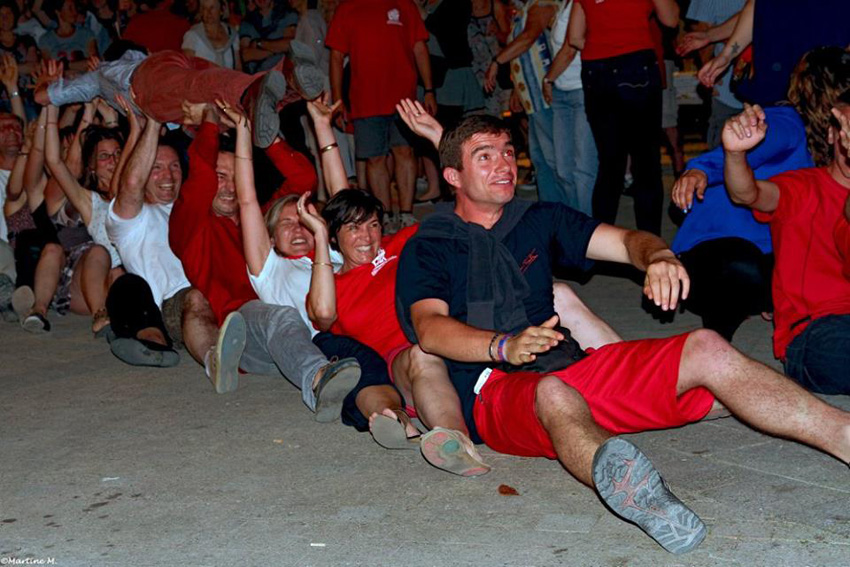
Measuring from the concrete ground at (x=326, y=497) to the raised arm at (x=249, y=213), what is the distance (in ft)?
2.06

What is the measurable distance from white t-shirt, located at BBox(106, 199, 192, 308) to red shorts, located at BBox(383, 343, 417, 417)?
176 centimetres

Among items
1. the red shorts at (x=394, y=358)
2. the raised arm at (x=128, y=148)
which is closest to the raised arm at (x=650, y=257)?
the red shorts at (x=394, y=358)

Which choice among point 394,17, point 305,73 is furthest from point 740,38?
point 394,17

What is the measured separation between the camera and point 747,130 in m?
4.55

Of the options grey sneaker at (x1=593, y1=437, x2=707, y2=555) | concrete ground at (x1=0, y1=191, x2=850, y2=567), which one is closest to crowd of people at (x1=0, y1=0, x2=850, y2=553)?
grey sneaker at (x1=593, y1=437, x2=707, y2=555)

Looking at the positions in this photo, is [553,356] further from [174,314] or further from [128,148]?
[128,148]

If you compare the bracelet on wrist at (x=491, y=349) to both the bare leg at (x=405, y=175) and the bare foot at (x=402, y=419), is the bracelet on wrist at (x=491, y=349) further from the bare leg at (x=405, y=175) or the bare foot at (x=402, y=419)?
the bare leg at (x=405, y=175)

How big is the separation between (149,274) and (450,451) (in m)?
2.87

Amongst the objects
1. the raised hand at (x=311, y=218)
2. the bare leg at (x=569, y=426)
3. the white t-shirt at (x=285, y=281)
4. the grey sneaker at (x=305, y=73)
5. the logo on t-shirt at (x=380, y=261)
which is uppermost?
the grey sneaker at (x=305, y=73)

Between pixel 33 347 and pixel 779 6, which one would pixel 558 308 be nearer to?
pixel 779 6

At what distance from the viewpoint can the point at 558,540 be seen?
3617 mm

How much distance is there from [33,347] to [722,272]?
3.74 metres

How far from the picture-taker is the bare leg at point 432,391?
13.9 ft

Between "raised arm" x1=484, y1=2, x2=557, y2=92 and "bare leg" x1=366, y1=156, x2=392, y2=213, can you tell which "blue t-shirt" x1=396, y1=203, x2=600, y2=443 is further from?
"bare leg" x1=366, y1=156, x2=392, y2=213
